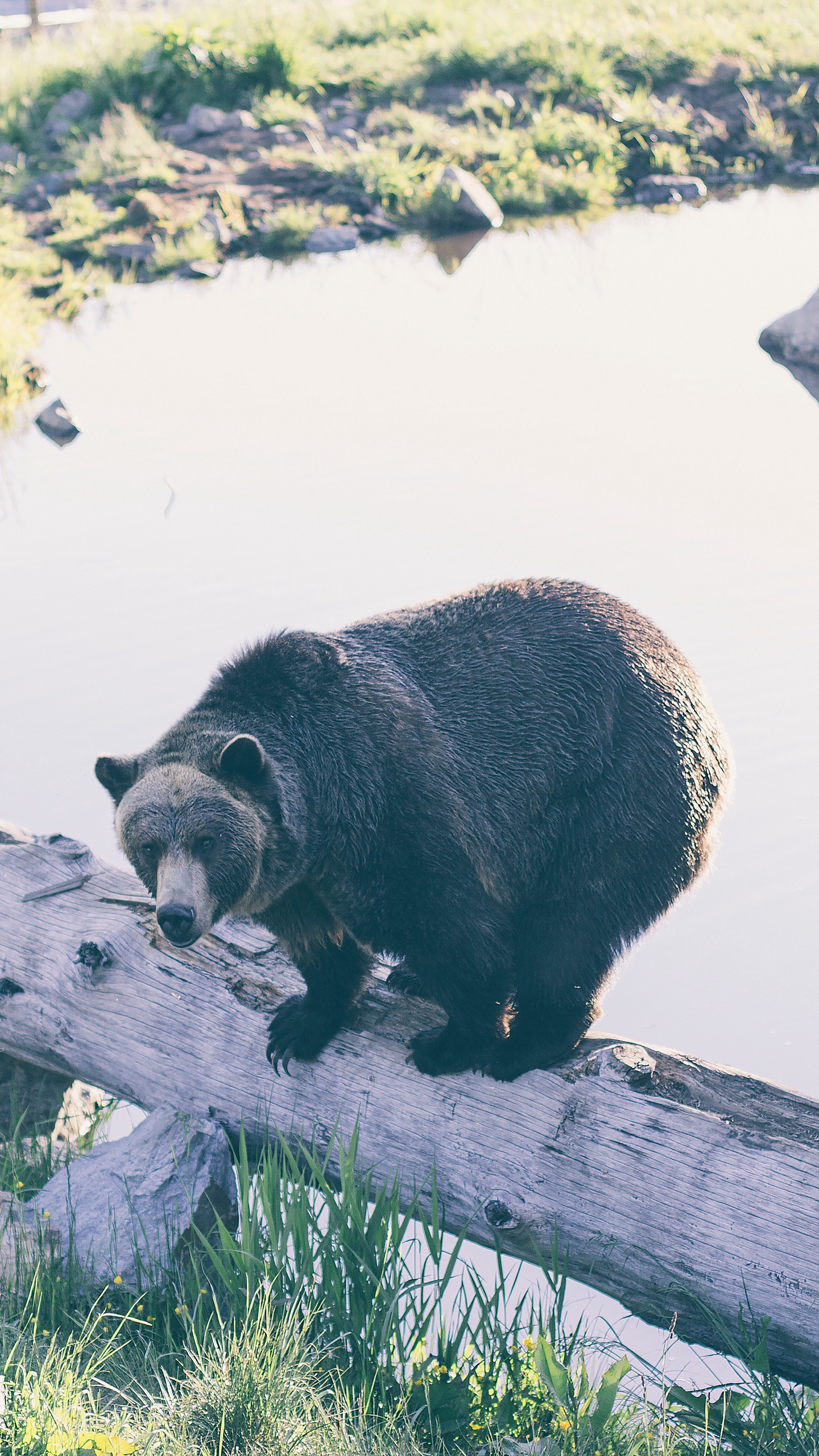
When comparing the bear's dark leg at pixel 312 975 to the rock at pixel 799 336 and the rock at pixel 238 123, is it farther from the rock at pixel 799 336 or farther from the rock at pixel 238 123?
the rock at pixel 238 123

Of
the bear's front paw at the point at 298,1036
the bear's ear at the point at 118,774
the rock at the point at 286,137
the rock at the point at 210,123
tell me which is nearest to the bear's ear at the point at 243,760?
the bear's ear at the point at 118,774

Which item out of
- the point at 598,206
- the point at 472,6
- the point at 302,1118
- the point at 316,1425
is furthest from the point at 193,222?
the point at 316,1425

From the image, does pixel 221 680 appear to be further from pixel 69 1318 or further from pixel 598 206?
pixel 598 206

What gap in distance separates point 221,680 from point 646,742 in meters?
1.27

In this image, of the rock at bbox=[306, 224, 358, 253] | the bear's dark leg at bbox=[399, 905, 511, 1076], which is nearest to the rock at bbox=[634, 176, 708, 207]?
the rock at bbox=[306, 224, 358, 253]

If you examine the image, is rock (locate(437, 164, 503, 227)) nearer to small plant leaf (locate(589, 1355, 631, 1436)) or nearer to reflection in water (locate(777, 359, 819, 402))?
reflection in water (locate(777, 359, 819, 402))

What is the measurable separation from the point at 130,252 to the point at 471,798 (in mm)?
12784

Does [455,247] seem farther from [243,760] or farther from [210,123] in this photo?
[243,760]

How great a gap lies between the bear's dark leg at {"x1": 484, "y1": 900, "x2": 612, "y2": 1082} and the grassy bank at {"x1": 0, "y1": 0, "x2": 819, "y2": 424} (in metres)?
11.3

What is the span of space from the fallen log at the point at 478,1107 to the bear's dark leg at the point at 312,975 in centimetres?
8

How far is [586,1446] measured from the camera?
10.5 feet

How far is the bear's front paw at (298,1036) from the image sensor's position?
13.4 feet

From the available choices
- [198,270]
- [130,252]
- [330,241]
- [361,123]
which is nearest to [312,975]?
[198,270]

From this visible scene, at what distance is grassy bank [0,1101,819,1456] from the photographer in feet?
10.3
